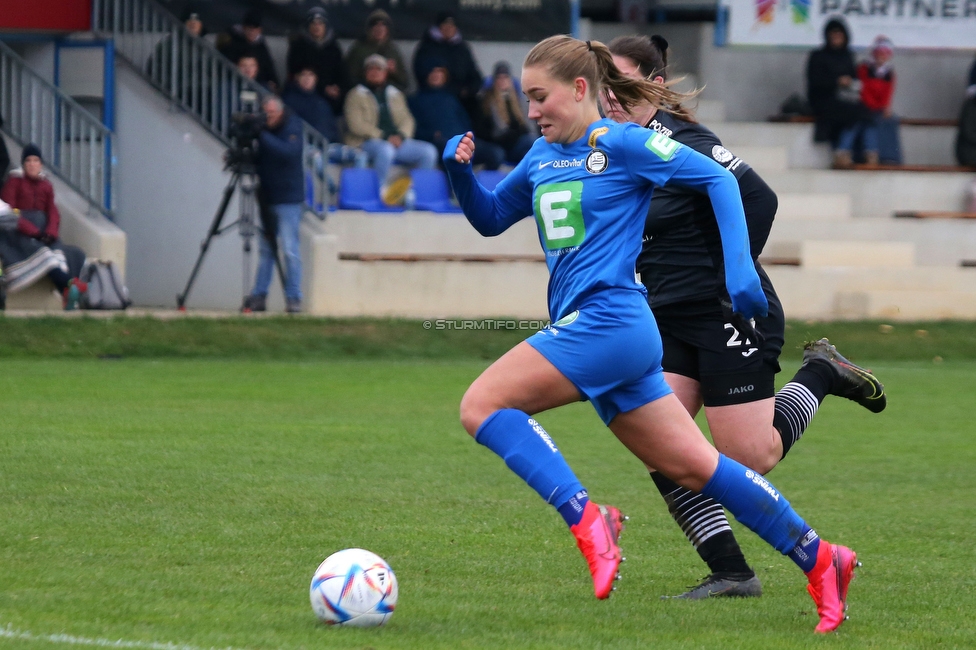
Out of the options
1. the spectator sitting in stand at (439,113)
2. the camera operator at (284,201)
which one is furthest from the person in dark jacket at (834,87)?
the camera operator at (284,201)

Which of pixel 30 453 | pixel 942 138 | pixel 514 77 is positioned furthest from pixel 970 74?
pixel 30 453

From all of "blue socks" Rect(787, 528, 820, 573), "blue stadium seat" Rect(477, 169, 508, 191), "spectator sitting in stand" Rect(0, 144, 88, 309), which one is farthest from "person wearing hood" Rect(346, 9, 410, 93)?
"blue socks" Rect(787, 528, 820, 573)

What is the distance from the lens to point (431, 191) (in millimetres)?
19062

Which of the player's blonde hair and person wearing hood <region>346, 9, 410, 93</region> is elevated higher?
the player's blonde hair

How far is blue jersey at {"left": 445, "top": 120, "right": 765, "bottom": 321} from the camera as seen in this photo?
477cm

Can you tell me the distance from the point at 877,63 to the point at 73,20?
35.6 feet

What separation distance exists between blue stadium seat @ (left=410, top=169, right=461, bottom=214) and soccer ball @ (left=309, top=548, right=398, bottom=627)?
1424cm

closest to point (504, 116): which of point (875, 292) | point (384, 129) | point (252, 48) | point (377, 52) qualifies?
point (384, 129)

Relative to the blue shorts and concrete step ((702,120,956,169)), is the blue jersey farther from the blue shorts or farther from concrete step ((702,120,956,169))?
concrete step ((702,120,956,169))

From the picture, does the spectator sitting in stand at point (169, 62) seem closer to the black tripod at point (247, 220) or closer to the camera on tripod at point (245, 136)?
the camera on tripod at point (245, 136)

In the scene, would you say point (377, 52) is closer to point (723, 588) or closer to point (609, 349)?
point (723, 588)

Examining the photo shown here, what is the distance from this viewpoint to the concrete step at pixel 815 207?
20.2m

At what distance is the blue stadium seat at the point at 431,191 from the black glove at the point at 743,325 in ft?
44.1

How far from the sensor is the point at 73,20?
18.7 m
